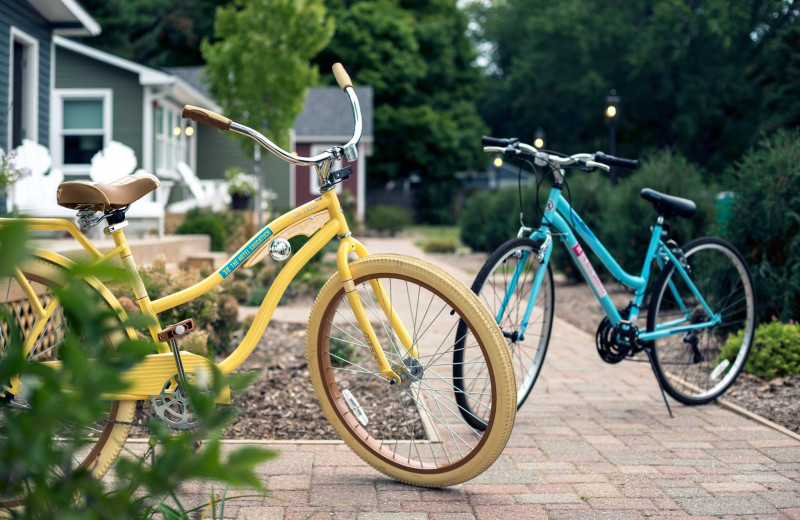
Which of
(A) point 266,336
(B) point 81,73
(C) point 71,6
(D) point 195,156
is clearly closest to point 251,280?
(A) point 266,336

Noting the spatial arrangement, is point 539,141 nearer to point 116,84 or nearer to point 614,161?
point 614,161

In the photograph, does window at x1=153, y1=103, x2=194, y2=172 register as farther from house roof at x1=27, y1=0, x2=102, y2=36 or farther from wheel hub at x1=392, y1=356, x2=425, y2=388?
wheel hub at x1=392, y1=356, x2=425, y2=388

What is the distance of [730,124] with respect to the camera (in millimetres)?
33688

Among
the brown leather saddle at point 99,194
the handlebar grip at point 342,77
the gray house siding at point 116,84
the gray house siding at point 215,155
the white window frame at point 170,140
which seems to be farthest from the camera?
the gray house siding at point 215,155

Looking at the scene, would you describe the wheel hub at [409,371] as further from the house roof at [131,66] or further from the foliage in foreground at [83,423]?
the house roof at [131,66]

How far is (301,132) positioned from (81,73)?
38.1 ft

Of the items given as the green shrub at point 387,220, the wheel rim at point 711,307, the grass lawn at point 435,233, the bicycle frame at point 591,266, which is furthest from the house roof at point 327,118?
the bicycle frame at point 591,266

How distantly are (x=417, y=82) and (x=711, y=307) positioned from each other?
1374 inches

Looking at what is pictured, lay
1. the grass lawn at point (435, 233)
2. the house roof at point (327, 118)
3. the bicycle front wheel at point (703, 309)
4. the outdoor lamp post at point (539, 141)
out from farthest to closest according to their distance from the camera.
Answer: the house roof at point (327, 118), the grass lawn at point (435, 233), the outdoor lamp post at point (539, 141), the bicycle front wheel at point (703, 309)

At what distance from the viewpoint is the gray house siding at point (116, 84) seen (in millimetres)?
15039

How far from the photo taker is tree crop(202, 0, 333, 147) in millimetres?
13500

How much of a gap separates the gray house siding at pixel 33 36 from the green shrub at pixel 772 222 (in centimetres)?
654

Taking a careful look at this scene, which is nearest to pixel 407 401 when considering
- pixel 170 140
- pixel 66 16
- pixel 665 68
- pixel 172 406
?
pixel 172 406

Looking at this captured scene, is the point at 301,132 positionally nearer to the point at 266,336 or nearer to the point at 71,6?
the point at 71,6
